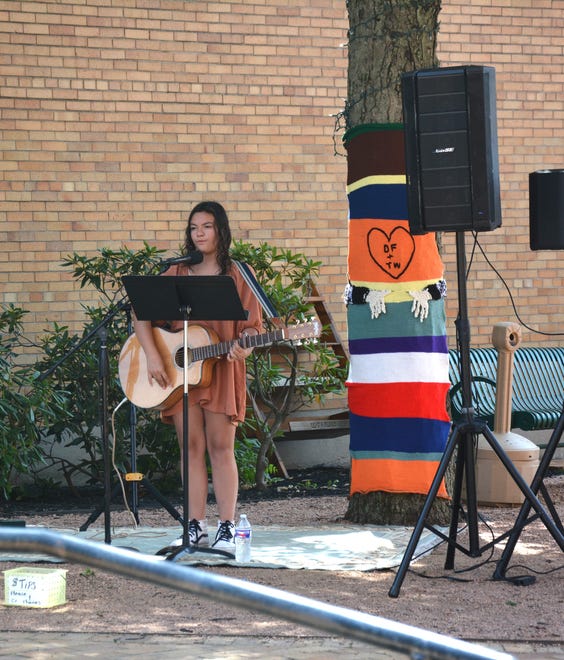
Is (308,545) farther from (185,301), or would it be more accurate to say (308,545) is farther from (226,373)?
(185,301)

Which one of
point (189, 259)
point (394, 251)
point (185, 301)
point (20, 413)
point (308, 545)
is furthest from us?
point (20, 413)

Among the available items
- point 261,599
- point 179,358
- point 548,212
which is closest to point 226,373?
point 179,358

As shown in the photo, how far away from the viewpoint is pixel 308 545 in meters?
6.83

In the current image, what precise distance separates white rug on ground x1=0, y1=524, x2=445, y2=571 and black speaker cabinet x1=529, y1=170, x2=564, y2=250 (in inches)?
71.5

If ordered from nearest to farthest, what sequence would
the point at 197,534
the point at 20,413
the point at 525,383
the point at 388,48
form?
the point at 197,534 → the point at 388,48 → the point at 20,413 → the point at 525,383

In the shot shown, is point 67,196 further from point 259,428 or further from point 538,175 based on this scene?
→ point 538,175

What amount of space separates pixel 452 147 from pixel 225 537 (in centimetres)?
246

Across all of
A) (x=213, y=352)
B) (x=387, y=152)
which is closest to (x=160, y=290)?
(x=213, y=352)

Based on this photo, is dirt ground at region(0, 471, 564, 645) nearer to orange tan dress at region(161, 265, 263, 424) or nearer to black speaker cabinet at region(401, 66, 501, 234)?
orange tan dress at region(161, 265, 263, 424)

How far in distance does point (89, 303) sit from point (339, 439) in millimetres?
2480

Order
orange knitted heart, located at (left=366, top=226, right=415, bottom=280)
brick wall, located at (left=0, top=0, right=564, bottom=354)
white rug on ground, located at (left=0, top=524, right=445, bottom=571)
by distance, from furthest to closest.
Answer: brick wall, located at (left=0, top=0, right=564, bottom=354), orange knitted heart, located at (left=366, top=226, right=415, bottom=280), white rug on ground, located at (left=0, top=524, right=445, bottom=571)

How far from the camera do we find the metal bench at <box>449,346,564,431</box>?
954cm

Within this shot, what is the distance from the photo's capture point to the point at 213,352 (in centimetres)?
629

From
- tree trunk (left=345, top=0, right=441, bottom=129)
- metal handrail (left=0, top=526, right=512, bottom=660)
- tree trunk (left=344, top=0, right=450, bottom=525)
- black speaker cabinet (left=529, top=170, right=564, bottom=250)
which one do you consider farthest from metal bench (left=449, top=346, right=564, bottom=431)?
metal handrail (left=0, top=526, right=512, bottom=660)
